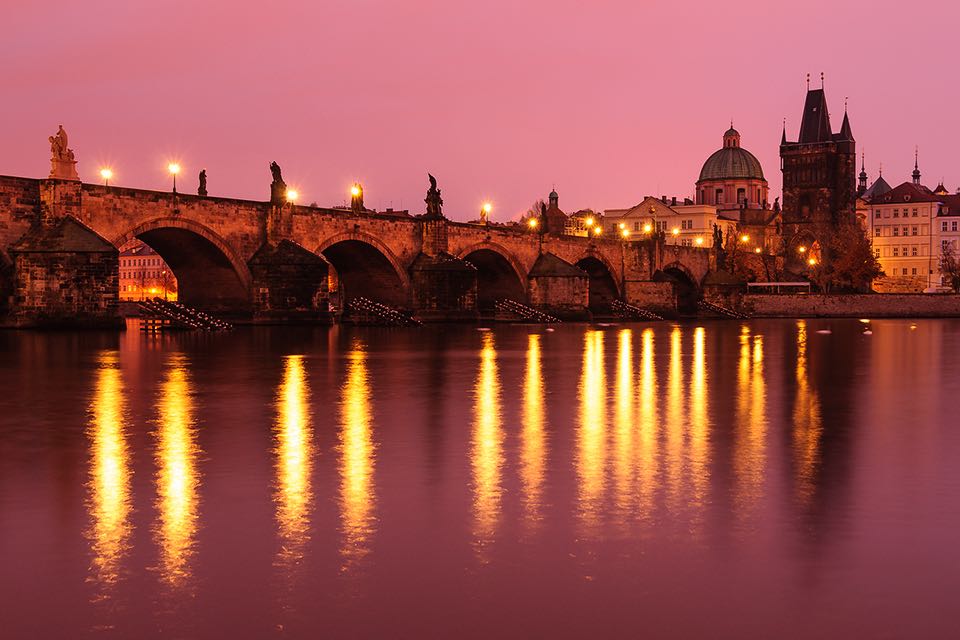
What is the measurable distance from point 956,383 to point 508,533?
15.0 meters

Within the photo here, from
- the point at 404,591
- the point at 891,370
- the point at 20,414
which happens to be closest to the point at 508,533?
the point at 404,591

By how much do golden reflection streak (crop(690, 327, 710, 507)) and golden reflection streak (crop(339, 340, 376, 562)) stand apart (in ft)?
8.21

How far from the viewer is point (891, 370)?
22.7 metres

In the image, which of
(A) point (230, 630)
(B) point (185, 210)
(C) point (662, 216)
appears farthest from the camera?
(C) point (662, 216)

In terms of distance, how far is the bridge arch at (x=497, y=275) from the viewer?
64188mm

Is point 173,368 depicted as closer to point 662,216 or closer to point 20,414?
point 20,414

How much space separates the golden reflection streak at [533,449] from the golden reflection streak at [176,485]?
232 centimetres

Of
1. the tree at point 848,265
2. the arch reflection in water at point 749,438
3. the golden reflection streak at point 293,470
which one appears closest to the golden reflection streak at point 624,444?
the arch reflection in water at point 749,438

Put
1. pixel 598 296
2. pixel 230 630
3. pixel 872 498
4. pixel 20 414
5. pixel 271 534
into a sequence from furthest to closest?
pixel 598 296 → pixel 20 414 → pixel 872 498 → pixel 271 534 → pixel 230 630

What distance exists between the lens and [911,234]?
130500 mm

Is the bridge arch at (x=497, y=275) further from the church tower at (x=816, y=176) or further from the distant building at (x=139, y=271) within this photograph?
the distant building at (x=139, y=271)

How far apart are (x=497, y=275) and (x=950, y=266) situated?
2619 inches

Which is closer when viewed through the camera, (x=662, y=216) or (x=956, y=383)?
(x=956, y=383)

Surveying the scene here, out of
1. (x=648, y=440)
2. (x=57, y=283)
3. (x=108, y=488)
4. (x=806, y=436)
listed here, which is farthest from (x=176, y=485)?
(x=57, y=283)
